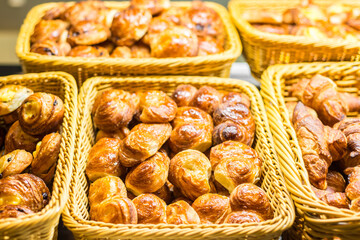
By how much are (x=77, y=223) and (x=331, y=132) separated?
1.25m

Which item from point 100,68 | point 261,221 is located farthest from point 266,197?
point 100,68

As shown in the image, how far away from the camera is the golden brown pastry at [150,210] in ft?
4.48

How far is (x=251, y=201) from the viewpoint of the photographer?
4.48ft

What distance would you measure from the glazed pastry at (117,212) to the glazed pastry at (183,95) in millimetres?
706

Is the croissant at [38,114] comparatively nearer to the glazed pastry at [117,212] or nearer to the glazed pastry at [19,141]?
the glazed pastry at [19,141]

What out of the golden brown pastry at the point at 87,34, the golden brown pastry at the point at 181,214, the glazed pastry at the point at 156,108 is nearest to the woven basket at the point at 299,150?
the golden brown pastry at the point at 181,214

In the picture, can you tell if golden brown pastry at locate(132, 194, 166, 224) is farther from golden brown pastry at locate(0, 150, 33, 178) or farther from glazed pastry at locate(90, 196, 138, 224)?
golden brown pastry at locate(0, 150, 33, 178)

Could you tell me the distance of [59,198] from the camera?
4.15ft


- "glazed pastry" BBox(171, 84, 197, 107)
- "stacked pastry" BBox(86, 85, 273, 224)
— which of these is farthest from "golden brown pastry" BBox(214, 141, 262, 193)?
"glazed pastry" BBox(171, 84, 197, 107)

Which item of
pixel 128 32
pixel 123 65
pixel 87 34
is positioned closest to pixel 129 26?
pixel 128 32

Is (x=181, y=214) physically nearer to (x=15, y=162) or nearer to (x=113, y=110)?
(x=113, y=110)

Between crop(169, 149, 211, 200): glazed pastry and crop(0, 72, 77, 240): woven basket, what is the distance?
0.46 m

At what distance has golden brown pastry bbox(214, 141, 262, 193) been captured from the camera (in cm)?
149

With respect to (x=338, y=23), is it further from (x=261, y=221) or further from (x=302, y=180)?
(x=261, y=221)
